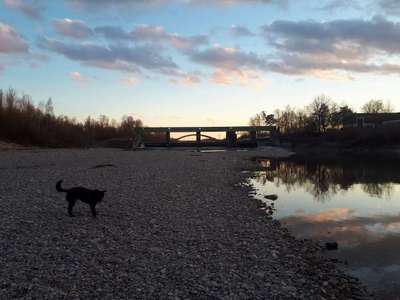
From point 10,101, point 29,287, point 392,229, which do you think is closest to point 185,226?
point 29,287

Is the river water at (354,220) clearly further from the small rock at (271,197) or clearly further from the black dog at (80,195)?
the black dog at (80,195)

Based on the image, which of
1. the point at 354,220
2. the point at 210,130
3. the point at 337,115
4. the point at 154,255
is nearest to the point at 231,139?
the point at 210,130

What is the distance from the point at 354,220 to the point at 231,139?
356 feet

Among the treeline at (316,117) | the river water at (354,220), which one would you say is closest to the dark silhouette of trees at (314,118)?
the treeline at (316,117)

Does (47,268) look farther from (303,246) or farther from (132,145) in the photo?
(132,145)

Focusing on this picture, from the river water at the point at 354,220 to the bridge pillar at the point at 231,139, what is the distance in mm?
87556

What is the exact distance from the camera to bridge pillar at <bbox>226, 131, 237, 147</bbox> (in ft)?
405

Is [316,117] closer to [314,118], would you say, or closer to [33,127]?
[314,118]

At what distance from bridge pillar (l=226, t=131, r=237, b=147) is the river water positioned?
A: 87.6m

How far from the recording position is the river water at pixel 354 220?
38.1 feet

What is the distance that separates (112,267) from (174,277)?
5.22ft

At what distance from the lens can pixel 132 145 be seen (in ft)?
364

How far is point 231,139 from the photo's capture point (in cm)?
12712

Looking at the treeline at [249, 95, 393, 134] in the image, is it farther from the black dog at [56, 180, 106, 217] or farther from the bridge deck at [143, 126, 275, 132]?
the black dog at [56, 180, 106, 217]
